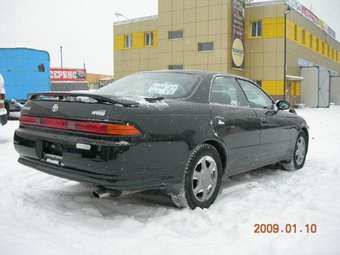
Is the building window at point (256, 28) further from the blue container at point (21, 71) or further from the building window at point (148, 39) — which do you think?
the blue container at point (21, 71)

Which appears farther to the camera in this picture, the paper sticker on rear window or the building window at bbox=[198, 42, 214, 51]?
the building window at bbox=[198, 42, 214, 51]

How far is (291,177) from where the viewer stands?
5875mm

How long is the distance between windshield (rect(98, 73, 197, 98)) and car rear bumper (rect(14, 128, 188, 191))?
0.69 metres

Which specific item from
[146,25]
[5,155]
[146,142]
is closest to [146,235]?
[146,142]

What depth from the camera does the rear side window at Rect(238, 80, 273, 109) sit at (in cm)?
531

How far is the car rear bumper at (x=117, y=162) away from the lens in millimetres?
3479

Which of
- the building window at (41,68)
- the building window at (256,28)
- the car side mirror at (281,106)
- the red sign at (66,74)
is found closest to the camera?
the car side mirror at (281,106)

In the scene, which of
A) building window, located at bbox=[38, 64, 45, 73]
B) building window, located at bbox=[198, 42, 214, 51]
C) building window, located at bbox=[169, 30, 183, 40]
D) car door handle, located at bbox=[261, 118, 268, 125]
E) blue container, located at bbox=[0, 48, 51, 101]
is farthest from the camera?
building window, located at bbox=[169, 30, 183, 40]

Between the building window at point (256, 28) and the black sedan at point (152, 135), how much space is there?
29980mm

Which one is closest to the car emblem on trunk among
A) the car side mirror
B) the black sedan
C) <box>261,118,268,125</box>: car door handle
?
the black sedan

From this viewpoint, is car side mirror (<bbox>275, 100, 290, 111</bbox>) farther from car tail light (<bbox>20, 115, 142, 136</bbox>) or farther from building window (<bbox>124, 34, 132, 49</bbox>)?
building window (<bbox>124, 34, 132, 49</bbox>)

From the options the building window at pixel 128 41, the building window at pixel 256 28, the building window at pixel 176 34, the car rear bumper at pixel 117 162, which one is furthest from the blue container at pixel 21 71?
the building window at pixel 128 41

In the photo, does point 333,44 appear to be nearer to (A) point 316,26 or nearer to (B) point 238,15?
(A) point 316,26
